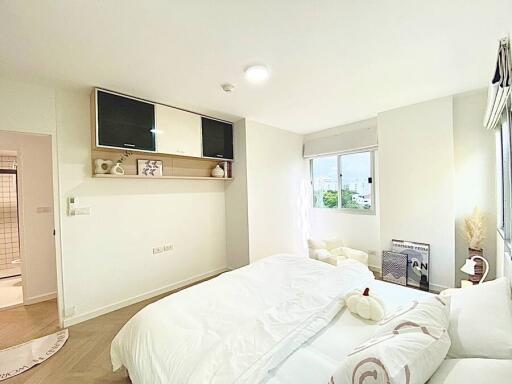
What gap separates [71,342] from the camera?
2176 millimetres

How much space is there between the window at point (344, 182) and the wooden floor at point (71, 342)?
3.35m

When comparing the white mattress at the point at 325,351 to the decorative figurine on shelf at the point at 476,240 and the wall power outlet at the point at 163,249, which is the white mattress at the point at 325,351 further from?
the wall power outlet at the point at 163,249

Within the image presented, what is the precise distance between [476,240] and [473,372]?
8.04 ft

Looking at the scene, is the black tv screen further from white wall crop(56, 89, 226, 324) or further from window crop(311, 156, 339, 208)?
window crop(311, 156, 339, 208)

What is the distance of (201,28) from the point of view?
1.58m

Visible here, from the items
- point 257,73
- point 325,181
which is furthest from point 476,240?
point 257,73

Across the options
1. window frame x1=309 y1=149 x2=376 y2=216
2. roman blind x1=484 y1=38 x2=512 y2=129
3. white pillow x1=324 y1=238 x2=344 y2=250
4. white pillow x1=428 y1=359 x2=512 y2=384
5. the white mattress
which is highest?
roman blind x1=484 y1=38 x2=512 y2=129

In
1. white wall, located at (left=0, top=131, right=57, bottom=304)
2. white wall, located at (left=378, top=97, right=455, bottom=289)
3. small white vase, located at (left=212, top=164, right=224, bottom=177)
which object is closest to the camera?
white wall, located at (left=378, top=97, right=455, bottom=289)

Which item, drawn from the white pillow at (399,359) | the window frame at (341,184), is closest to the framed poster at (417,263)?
the window frame at (341,184)

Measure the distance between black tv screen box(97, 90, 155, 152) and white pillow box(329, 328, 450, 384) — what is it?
2.81 m

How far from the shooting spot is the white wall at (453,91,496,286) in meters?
2.67

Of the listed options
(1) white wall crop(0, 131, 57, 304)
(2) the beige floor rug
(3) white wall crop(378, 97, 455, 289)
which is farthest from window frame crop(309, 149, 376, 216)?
(1) white wall crop(0, 131, 57, 304)

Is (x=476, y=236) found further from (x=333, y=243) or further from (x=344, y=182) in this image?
(x=344, y=182)

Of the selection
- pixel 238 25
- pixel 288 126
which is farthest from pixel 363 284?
pixel 288 126
